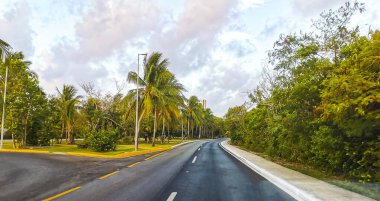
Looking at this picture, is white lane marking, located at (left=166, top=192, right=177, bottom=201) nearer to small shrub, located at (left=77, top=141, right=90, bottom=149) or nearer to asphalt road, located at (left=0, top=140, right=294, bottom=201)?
asphalt road, located at (left=0, top=140, right=294, bottom=201)

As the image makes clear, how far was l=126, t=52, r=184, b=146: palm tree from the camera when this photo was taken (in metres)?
33.5

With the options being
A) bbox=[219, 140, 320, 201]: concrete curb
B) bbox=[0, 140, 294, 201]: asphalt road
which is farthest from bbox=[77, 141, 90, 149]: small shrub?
bbox=[219, 140, 320, 201]: concrete curb

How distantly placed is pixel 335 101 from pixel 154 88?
82.8 feet

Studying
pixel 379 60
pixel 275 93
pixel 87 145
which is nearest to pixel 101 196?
pixel 379 60

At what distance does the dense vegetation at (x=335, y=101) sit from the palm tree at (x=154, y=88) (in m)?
15.5

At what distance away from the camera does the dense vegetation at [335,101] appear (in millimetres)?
8883

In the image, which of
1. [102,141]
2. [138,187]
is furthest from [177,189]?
[102,141]

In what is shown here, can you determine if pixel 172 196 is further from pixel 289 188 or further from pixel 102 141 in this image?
pixel 102 141

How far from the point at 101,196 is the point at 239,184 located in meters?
4.53

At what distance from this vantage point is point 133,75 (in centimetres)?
3409

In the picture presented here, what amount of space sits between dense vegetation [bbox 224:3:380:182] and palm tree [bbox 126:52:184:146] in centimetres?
1547

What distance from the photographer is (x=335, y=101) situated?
31.2 feet

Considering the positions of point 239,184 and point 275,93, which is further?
point 275,93

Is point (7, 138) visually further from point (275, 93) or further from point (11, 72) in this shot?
point (275, 93)
